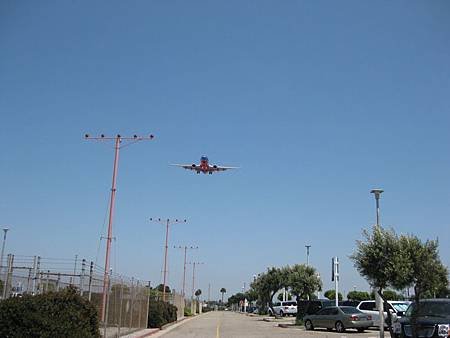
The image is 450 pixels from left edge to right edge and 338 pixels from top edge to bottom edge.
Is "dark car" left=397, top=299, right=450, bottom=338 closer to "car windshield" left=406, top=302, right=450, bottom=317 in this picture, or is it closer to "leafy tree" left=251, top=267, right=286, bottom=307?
"car windshield" left=406, top=302, right=450, bottom=317

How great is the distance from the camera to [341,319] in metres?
34.9

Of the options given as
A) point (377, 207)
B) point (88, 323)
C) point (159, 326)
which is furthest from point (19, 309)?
point (159, 326)

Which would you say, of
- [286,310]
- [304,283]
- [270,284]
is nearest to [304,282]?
[304,283]

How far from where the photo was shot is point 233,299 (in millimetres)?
178375

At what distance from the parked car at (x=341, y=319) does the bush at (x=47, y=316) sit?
20962 mm

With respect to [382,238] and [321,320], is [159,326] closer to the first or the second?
[321,320]

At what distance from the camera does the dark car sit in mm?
17703

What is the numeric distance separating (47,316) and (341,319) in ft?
75.9

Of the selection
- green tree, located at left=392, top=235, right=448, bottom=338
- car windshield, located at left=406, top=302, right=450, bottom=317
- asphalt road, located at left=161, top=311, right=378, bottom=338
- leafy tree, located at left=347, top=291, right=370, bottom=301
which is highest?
leafy tree, located at left=347, top=291, right=370, bottom=301

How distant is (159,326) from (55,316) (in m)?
22.9

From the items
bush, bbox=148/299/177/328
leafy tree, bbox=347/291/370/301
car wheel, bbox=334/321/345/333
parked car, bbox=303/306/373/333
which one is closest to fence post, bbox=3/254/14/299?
bush, bbox=148/299/177/328

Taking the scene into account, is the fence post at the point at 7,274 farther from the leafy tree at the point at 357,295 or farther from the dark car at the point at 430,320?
the leafy tree at the point at 357,295

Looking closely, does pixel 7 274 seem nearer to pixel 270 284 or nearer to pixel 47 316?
→ pixel 47 316

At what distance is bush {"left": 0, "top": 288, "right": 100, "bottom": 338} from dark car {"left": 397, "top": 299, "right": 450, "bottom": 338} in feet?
30.2
